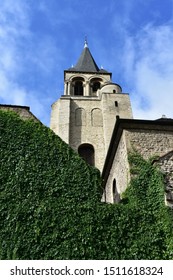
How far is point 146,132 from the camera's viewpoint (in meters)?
12.3

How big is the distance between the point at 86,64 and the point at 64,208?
3237 cm

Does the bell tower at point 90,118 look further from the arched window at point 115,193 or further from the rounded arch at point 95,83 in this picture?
the arched window at point 115,193

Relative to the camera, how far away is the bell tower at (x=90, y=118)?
2797 cm

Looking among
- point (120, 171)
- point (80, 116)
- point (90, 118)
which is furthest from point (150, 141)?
point (80, 116)

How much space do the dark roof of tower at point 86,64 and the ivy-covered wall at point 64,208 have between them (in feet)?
91.2

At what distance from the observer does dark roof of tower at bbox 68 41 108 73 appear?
37844 mm

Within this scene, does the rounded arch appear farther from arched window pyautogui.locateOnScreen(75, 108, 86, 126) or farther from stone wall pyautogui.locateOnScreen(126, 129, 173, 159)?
stone wall pyautogui.locateOnScreen(126, 129, 173, 159)

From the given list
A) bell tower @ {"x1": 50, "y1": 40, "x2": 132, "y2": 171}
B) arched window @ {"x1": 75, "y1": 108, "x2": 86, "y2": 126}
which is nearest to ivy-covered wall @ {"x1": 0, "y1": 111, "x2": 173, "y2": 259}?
bell tower @ {"x1": 50, "y1": 40, "x2": 132, "y2": 171}

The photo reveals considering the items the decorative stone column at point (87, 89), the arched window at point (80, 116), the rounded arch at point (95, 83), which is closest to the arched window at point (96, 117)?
the arched window at point (80, 116)

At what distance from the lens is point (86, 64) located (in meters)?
39.5
